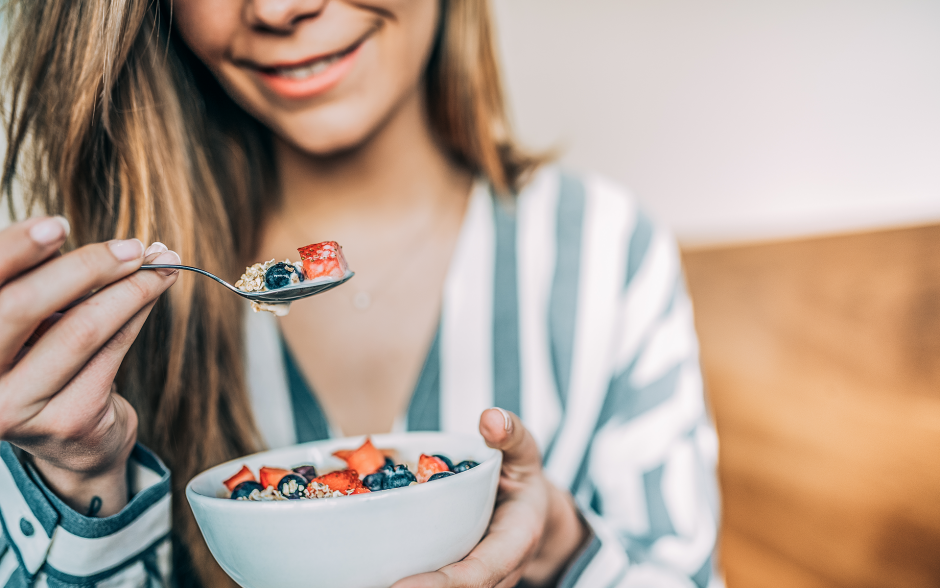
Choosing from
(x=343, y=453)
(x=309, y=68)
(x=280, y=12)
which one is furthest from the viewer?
(x=309, y=68)

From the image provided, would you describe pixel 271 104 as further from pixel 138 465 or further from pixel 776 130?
pixel 776 130

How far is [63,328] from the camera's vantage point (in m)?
0.42

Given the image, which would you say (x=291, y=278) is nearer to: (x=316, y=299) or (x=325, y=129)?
(x=325, y=129)

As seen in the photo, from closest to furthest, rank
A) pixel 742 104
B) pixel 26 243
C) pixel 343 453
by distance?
pixel 26 243
pixel 343 453
pixel 742 104

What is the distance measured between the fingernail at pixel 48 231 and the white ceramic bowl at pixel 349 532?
201 mm

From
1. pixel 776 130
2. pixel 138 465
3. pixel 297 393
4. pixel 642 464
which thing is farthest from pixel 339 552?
pixel 776 130

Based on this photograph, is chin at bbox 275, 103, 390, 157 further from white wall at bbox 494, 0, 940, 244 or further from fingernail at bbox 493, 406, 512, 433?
white wall at bbox 494, 0, 940, 244

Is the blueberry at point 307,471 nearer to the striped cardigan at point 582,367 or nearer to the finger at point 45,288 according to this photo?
the finger at point 45,288

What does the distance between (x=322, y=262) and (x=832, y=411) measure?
40.5 inches

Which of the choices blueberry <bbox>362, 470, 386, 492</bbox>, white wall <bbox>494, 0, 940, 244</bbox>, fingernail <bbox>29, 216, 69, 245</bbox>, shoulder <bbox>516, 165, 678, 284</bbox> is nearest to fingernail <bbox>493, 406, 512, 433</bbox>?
blueberry <bbox>362, 470, 386, 492</bbox>

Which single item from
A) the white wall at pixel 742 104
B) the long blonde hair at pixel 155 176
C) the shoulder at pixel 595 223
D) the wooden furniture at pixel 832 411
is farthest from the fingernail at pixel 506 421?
the white wall at pixel 742 104

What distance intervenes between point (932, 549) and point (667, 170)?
1.25m

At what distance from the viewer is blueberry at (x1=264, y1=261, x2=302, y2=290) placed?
546 mm

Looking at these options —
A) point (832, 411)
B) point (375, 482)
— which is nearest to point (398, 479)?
point (375, 482)
